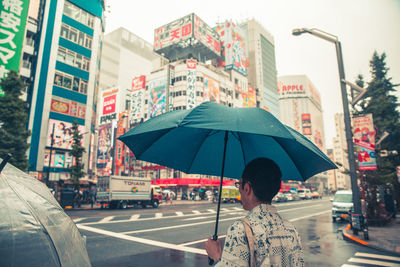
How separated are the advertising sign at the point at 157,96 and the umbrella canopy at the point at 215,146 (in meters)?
60.4

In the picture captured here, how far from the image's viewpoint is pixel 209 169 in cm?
352

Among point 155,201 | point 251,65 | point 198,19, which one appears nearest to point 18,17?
point 155,201

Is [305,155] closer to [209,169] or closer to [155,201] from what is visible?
[209,169]

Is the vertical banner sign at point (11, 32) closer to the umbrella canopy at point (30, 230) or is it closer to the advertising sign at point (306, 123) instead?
the umbrella canopy at point (30, 230)

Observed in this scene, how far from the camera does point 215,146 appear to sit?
3.34 metres

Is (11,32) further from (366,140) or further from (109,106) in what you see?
(366,140)

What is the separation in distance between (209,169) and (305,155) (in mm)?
1280

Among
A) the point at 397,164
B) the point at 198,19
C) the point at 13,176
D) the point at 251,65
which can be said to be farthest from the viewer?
the point at 251,65

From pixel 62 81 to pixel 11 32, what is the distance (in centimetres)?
793

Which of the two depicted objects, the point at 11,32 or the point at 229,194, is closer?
the point at 11,32

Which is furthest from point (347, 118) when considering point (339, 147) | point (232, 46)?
point (339, 147)

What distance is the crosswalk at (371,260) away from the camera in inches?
256

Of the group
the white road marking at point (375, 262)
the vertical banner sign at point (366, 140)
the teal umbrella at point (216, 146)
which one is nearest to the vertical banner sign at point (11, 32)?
the teal umbrella at point (216, 146)

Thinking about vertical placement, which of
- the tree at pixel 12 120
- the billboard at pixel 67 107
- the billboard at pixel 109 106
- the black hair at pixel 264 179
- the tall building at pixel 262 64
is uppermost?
the tall building at pixel 262 64
